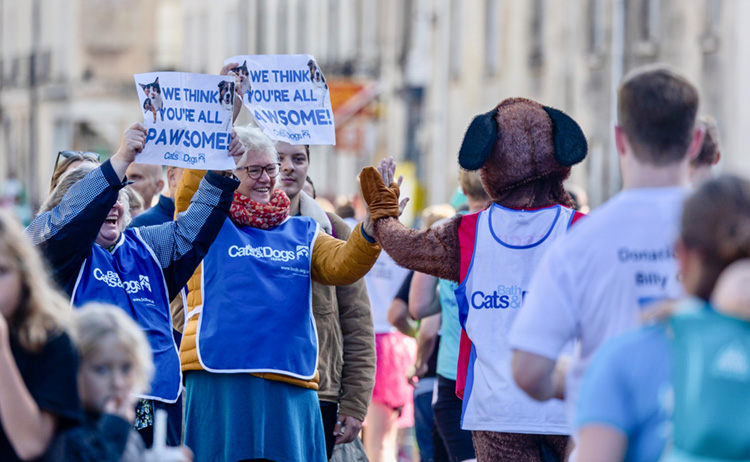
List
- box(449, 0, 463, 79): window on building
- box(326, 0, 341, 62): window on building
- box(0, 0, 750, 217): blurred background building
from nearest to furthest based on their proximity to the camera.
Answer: box(0, 0, 750, 217): blurred background building, box(449, 0, 463, 79): window on building, box(326, 0, 341, 62): window on building

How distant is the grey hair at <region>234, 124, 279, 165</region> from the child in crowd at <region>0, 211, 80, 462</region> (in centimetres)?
220

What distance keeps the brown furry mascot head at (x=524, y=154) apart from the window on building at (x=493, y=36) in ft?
74.2

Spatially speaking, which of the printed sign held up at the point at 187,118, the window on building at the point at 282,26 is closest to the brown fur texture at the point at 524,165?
the printed sign held up at the point at 187,118

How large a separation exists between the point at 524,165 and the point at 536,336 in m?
1.74

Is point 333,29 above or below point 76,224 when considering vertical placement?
above

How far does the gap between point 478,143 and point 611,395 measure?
2259 mm

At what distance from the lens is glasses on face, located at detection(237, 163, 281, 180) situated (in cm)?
575

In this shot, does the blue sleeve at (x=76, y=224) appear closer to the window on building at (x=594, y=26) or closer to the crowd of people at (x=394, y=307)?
the crowd of people at (x=394, y=307)

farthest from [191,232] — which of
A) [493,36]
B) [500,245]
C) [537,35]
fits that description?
[493,36]

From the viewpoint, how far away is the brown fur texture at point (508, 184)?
5.27m

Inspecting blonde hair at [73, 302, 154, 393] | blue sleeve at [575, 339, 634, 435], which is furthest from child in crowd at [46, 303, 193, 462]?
blue sleeve at [575, 339, 634, 435]

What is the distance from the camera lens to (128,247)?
5.32 m

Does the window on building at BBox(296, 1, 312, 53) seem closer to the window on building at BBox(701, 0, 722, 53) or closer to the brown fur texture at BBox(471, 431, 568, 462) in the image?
the window on building at BBox(701, 0, 722, 53)

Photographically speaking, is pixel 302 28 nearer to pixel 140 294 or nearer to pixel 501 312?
pixel 140 294
